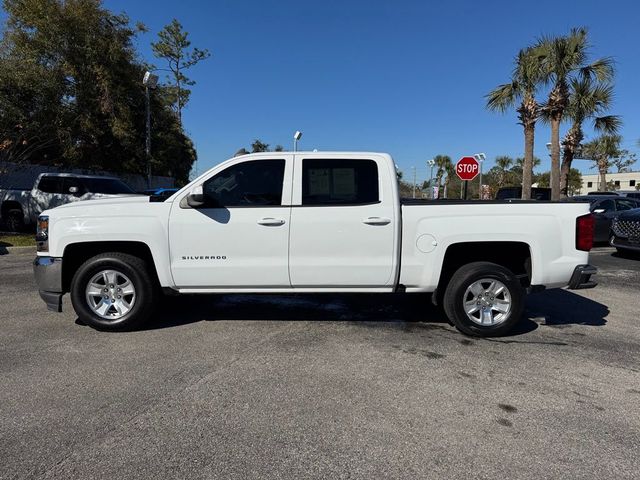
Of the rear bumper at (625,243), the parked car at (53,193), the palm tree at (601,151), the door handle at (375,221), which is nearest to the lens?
the door handle at (375,221)

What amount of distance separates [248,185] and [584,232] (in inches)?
145

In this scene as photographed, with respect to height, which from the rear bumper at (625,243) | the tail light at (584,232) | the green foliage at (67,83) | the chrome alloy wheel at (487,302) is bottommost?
the chrome alloy wheel at (487,302)

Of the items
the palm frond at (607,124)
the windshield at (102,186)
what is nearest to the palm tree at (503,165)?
the palm frond at (607,124)

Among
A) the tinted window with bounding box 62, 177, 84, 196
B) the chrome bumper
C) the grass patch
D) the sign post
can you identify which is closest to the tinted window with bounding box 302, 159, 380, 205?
the chrome bumper

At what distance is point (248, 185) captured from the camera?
5.01 meters

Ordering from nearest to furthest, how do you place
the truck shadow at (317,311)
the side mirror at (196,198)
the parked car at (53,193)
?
the side mirror at (196,198)
the truck shadow at (317,311)
the parked car at (53,193)

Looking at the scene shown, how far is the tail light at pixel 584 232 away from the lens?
490 cm

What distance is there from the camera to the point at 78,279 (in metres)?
4.96

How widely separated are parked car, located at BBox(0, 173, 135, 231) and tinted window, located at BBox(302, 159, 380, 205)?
30.4 ft

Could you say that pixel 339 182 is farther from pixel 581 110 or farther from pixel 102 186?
pixel 581 110

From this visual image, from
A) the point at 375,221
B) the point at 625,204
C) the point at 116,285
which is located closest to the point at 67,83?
the point at 116,285

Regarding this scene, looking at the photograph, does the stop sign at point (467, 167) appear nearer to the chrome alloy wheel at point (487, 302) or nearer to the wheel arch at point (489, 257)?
the wheel arch at point (489, 257)

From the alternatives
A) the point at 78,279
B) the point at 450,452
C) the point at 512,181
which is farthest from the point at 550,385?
the point at 512,181

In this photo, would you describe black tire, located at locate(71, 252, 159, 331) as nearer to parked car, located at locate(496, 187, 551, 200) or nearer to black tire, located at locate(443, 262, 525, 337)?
black tire, located at locate(443, 262, 525, 337)
